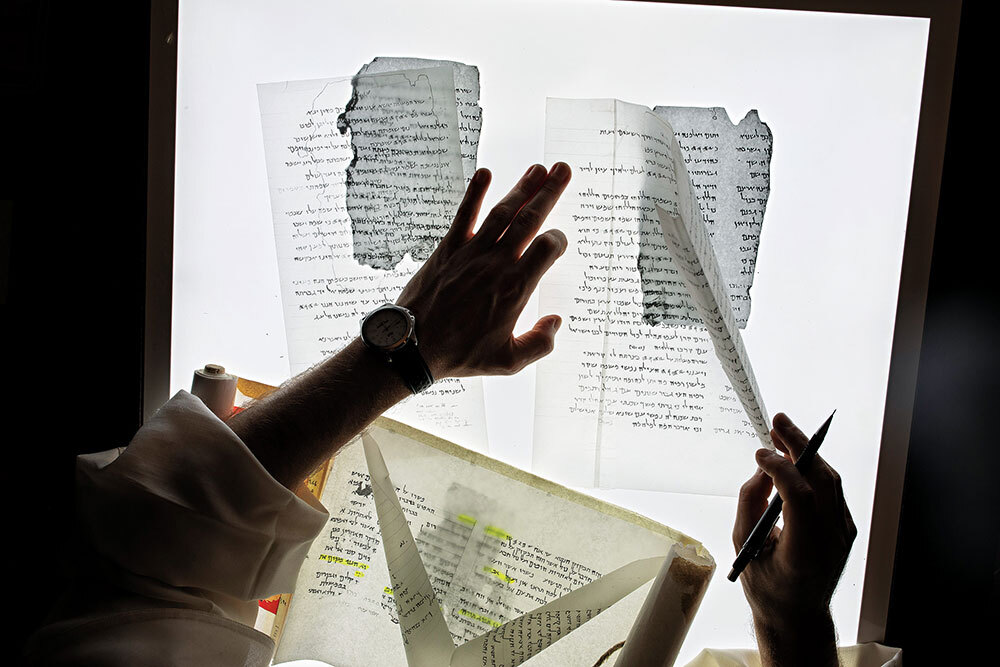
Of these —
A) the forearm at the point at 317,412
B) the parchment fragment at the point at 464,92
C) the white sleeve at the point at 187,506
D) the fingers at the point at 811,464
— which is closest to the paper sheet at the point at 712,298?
the fingers at the point at 811,464

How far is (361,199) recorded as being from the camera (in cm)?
85

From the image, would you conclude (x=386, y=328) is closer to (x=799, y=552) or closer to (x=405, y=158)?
(x=405, y=158)

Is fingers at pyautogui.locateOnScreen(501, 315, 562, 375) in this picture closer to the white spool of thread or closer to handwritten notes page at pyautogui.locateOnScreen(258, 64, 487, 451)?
handwritten notes page at pyautogui.locateOnScreen(258, 64, 487, 451)

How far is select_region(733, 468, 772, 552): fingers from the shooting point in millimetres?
829

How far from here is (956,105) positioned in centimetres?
84

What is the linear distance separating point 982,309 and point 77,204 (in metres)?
1.18

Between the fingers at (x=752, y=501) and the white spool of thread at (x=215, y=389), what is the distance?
0.64 metres

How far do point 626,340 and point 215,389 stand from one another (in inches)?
20.0

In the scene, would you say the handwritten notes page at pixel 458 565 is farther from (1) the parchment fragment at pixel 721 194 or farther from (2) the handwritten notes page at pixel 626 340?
(1) the parchment fragment at pixel 721 194

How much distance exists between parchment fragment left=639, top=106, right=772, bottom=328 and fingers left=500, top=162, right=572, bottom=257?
0.41 feet

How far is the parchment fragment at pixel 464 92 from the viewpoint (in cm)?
84

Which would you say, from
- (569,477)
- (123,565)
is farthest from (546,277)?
(123,565)

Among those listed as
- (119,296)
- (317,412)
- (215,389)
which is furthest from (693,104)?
(119,296)

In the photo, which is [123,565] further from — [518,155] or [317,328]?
[518,155]
